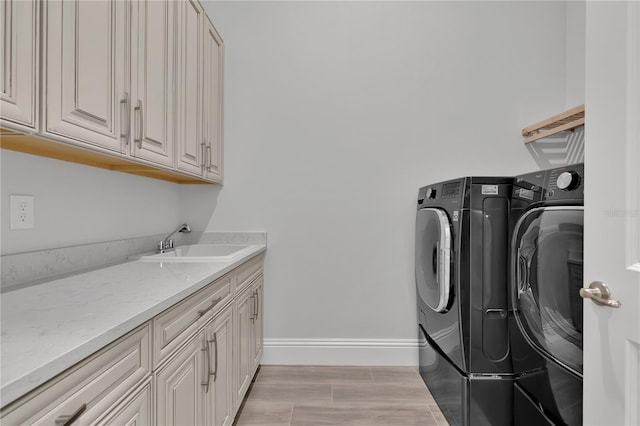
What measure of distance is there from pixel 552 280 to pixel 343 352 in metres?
1.66

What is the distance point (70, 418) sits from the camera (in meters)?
0.68

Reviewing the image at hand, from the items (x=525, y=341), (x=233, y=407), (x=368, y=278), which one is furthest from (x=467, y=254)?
(x=233, y=407)

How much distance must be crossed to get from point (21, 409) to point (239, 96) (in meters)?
2.50

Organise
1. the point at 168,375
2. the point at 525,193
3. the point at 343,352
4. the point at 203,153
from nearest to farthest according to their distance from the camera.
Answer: the point at 168,375, the point at 525,193, the point at 203,153, the point at 343,352

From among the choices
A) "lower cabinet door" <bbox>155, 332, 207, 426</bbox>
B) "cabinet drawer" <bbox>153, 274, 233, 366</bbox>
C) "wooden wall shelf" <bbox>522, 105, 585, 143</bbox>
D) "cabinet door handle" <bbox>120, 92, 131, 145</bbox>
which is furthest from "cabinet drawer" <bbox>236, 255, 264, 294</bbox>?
"wooden wall shelf" <bbox>522, 105, 585, 143</bbox>

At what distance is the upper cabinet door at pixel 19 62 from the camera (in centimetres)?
88

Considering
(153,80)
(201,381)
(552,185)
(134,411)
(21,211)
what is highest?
(153,80)

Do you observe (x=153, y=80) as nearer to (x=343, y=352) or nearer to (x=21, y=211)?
(x=21, y=211)

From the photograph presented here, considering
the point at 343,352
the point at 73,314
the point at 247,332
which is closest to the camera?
the point at 73,314

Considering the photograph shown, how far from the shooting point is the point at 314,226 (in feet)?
9.11

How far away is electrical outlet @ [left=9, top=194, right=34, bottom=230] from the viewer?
127cm

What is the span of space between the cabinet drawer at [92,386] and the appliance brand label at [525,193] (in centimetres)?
164

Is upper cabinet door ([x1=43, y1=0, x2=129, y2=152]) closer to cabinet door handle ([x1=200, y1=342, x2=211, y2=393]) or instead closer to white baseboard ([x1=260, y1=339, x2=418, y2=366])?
cabinet door handle ([x1=200, y1=342, x2=211, y2=393])

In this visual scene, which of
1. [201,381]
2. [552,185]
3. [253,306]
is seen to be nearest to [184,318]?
[201,381]
